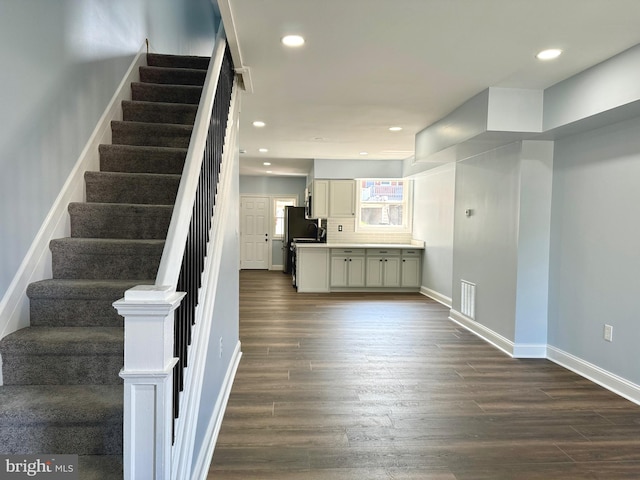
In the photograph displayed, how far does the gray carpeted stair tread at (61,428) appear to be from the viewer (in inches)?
64.5

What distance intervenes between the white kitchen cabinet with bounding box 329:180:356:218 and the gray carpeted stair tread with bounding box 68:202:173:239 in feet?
17.4

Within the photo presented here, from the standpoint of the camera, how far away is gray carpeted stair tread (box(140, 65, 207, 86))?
12.4 ft

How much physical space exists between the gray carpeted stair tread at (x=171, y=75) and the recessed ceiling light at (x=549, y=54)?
2.90 meters

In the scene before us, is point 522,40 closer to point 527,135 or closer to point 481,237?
point 527,135

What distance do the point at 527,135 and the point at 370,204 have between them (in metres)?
4.43

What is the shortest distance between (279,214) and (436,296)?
17.5 feet

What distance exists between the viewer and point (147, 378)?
1232mm

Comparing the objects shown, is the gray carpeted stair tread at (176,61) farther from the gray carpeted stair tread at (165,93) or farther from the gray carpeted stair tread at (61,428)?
the gray carpeted stair tread at (61,428)

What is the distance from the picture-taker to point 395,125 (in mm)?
4840

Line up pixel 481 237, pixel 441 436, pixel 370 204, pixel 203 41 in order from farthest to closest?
1. pixel 370 204
2. pixel 203 41
3. pixel 481 237
4. pixel 441 436

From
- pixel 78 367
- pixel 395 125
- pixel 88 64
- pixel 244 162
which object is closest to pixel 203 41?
pixel 244 162

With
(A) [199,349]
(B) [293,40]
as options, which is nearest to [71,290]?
(A) [199,349]

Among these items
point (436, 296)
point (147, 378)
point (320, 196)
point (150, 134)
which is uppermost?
point (150, 134)

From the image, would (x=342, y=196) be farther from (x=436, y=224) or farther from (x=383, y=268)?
(x=436, y=224)
